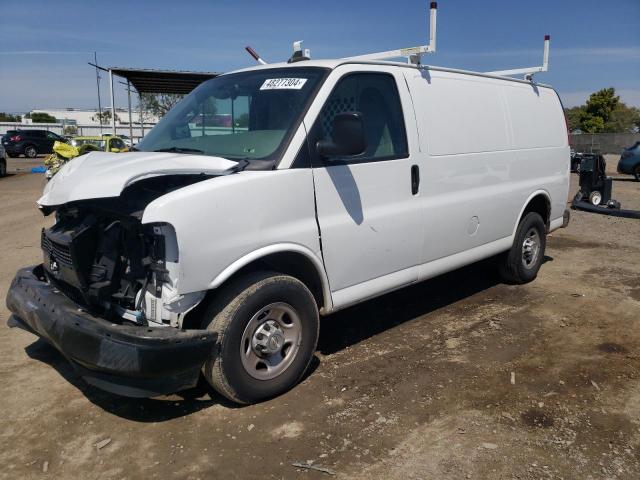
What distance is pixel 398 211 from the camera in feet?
13.7

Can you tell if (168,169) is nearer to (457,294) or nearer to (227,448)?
(227,448)

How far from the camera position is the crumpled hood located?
309cm

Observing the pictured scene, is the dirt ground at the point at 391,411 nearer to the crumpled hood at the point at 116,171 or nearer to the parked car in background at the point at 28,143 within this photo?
the crumpled hood at the point at 116,171

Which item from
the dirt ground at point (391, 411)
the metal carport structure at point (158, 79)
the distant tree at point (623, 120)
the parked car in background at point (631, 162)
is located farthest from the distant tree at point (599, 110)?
the dirt ground at point (391, 411)

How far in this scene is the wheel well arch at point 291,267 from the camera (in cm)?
323

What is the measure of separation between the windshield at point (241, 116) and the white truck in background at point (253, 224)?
0.01m

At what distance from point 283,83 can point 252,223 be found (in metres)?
1.20

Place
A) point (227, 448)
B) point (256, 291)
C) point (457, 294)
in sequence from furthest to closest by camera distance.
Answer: point (457, 294) < point (256, 291) < point (227, 448)

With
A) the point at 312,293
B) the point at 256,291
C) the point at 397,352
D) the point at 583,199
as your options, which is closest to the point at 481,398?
the point at 397,352

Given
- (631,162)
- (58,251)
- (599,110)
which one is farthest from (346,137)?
(599,110)

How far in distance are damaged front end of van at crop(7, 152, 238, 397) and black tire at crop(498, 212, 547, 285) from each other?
374 centimetres

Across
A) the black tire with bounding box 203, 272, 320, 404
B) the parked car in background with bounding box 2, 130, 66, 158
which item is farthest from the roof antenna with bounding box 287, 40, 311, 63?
the parked car in background with bounding box 2, 130, 66, 158

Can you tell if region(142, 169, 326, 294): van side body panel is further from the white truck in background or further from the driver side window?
the driver side window

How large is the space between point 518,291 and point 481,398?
2744mm
